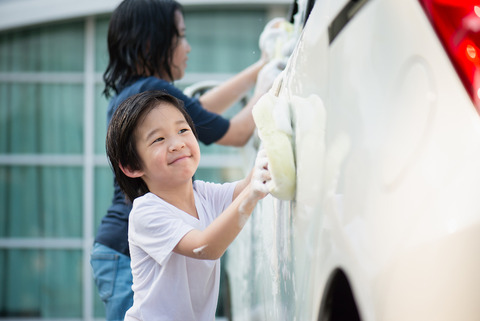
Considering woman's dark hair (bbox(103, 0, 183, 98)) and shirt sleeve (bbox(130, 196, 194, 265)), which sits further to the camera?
Answer: woman's dark hair (bbox(103, 0, 183, 98))

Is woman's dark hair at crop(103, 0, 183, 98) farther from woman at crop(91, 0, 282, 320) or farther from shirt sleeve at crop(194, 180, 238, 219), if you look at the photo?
shirt sleeve at crop(194, 180, 238, 219)

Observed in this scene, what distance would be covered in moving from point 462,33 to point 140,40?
181 cm

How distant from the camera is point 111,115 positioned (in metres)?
2.51

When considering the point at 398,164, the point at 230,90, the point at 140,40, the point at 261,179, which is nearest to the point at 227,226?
the point at 261,179

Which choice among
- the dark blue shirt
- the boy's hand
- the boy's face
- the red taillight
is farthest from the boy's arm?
the dark blue shirt

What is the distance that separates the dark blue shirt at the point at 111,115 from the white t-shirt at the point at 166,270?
2.03 feet

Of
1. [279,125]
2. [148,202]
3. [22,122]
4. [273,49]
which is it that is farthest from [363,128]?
[22,122]

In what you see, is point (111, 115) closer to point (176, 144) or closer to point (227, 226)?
point (176, 144)

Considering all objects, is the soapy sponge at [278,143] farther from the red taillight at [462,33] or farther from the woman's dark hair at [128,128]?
the red taillight at [462,33]

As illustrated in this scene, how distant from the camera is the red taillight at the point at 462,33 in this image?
908 millimetres

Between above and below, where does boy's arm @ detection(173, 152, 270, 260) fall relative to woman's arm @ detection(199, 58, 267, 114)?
below

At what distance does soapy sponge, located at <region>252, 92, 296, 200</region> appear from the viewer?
1.41 m

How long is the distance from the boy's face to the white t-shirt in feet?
0.21

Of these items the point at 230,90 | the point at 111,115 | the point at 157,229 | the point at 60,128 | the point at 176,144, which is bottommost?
the point at 157,229
